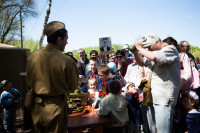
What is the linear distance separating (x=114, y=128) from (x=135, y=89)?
1063 millimetres

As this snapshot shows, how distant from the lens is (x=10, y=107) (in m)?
4.61

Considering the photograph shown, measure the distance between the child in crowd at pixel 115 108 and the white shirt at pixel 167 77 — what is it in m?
0.65

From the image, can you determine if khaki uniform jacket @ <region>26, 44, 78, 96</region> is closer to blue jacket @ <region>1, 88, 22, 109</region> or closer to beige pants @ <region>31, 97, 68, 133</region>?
beige pants @ <region>31, 97, 68, 133</region>

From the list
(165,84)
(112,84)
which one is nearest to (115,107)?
(112,84)

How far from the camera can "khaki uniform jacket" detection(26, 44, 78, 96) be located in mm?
1928

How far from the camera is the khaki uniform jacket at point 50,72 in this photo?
193 centimetres

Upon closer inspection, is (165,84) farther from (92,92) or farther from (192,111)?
(92,92)

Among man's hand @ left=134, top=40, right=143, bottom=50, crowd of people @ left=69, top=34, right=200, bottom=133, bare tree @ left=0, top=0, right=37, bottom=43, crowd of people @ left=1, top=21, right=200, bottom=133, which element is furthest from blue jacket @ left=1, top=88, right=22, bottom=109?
bare tree @ left=0, top=0, right=37, bottom=43

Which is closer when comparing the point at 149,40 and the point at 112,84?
the point at 149,40

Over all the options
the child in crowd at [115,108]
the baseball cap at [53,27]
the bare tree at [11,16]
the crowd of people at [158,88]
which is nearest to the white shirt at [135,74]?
the crowd of people at [158,88]

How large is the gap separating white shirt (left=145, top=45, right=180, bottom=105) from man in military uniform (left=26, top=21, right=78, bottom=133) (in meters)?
1.07

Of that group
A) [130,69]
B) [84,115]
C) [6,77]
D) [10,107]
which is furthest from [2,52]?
[84,115]

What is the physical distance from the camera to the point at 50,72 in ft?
6.35

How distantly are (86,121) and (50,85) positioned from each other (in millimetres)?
761
